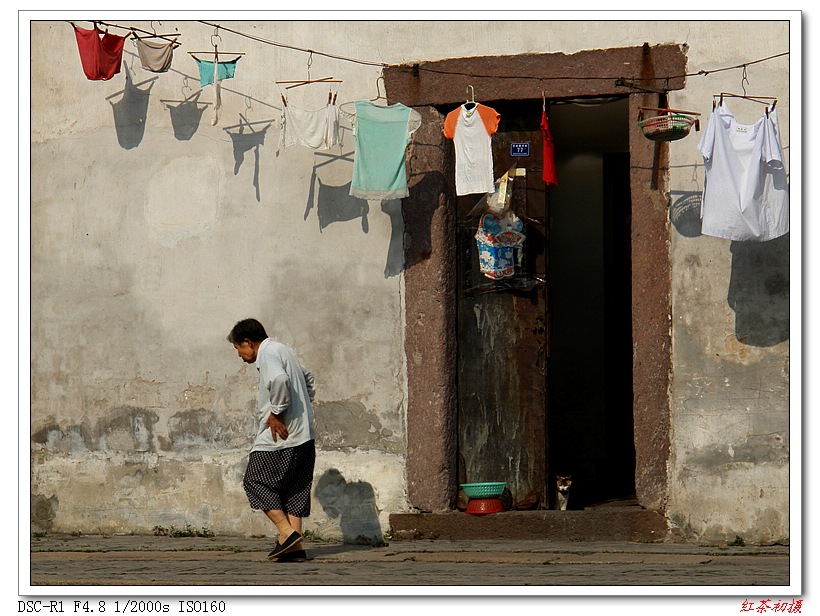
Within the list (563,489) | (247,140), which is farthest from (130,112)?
(563,489)

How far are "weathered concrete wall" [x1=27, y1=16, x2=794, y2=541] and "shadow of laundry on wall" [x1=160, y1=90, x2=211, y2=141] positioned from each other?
0.02 metres

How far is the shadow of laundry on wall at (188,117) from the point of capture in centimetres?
913

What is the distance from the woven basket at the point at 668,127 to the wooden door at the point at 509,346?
1.00m

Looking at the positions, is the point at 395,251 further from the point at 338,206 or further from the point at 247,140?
the point at 247,140

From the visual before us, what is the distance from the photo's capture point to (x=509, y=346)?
29.7ft

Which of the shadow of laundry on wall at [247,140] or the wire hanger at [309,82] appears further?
the shadow of laundry on wall at [247,140]

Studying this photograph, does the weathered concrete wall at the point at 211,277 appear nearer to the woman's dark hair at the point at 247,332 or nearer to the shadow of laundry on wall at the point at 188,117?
Result: the shadow of laundry on wall at the point at 188,117

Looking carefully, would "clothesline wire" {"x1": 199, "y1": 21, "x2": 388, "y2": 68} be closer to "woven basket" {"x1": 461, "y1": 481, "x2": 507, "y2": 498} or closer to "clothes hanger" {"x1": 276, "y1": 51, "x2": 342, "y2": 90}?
"clothes hanger" {"x1": 276, "y1": 51, "x2": 342, "y2": 90}

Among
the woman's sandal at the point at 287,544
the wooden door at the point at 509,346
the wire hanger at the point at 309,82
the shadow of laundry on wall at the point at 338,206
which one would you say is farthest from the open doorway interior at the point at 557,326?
the woman's sandal at the point at 287,544

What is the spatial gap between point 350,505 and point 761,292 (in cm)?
301

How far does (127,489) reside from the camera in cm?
912

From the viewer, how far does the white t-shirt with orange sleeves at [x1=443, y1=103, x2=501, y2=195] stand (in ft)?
28.2

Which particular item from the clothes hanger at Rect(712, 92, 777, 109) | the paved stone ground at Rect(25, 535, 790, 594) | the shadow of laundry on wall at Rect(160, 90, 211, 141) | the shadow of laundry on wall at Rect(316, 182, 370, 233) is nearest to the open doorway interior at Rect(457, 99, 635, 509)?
the shadow of laundry on wall at Rect(316, 182, 370, 233)
